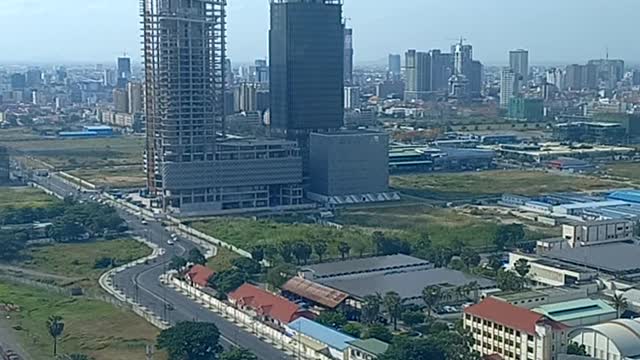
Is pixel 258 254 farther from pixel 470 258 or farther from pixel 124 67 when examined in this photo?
pixel 124 67

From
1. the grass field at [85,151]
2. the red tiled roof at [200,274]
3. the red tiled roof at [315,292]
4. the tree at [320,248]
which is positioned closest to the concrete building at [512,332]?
the red tiled roof at [315,292]

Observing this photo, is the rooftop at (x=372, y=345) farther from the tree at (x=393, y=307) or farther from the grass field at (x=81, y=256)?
the grass field at (x=81, y=256)

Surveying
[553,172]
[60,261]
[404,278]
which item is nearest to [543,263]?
[404,278]

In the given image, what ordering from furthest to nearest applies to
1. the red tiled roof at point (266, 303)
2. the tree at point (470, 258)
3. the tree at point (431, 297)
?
the tree at point (470, 258)
the tree at point (431, 297)
the red tiled roof at point (266, 303)

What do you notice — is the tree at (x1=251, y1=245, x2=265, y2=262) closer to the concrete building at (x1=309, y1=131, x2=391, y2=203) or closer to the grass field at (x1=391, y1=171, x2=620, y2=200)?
the concrete building at (x1=309, y1=131, x2=391, y2=203)

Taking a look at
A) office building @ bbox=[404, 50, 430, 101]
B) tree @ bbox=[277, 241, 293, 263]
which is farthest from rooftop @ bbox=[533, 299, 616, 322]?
office building @ bbox=[404, 50, 430, 101]

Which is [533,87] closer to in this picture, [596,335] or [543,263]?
[543,263]

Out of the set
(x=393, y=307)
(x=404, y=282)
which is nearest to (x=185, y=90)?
(x=404, y=282)
